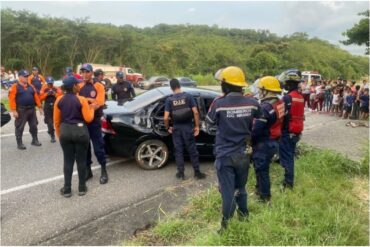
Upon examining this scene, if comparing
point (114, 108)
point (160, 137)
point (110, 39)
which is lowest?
point (160, 137)

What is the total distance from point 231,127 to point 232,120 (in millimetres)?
69

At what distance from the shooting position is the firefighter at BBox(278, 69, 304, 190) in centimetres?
446

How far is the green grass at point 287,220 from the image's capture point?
3307 millimetres

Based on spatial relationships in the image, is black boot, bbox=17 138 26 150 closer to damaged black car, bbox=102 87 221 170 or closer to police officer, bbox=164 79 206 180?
damaged black car, bbox=102 87 221 170

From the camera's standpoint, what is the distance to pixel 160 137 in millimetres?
5559

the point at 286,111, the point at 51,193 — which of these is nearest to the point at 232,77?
the point at 286,111

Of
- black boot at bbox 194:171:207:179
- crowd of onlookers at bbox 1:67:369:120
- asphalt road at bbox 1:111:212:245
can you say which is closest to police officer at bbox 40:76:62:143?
asphalt road at bbox 1:111:212:245

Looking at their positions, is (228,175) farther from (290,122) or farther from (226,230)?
(290,122)

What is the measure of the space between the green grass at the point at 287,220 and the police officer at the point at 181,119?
828 mm

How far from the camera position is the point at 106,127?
5.47 metres

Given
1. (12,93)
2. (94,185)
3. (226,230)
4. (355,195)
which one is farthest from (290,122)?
(12,93)

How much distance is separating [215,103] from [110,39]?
1808 inches

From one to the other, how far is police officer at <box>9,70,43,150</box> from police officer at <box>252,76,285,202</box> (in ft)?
16.3

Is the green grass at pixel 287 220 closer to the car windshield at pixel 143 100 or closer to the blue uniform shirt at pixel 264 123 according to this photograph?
the blue uniform shirt at pixel 264 123
